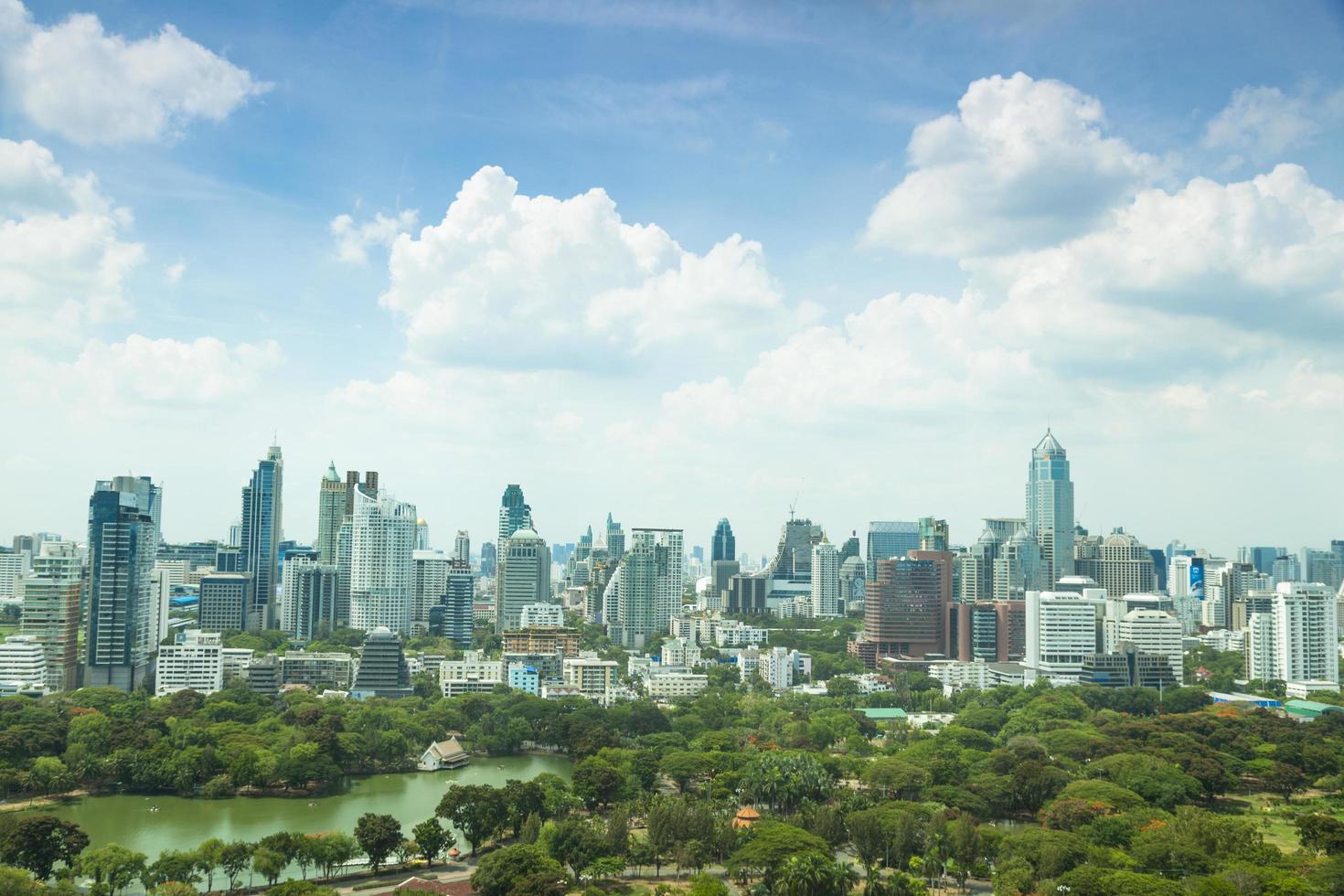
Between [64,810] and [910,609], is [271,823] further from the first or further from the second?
[910,609]

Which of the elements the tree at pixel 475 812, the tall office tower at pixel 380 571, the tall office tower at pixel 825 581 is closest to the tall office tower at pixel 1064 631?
the tree at pixel 475 812

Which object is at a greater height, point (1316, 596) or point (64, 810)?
point (1316, 596)

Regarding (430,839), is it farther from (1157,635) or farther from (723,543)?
(723,543)

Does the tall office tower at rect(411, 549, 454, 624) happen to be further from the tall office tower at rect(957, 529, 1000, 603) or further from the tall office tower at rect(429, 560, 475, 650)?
the tall office tower at rect(957, 529, 1000, 603)

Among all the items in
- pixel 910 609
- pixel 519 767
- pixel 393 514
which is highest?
pixel 393 514

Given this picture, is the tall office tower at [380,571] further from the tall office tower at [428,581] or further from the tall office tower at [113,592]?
the tall office tower at [113,592]

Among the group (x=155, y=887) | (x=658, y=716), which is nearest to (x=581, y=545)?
(x=658, y=716)
